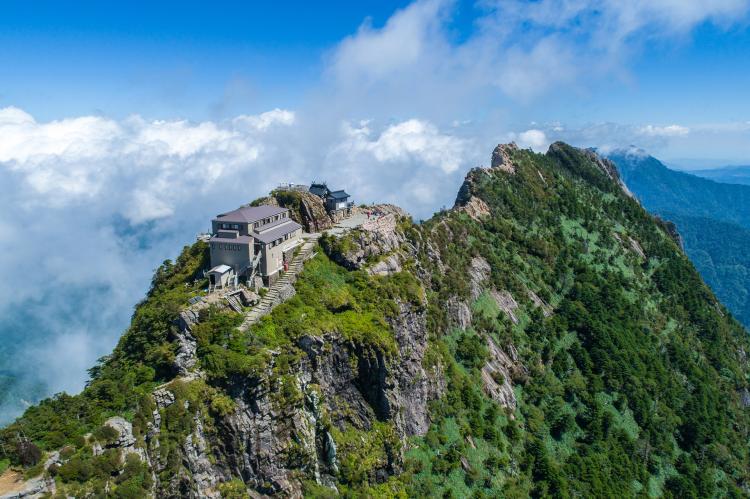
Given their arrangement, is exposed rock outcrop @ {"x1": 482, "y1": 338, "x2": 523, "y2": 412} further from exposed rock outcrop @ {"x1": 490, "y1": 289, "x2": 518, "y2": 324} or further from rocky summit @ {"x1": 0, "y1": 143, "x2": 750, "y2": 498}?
exposed rock outcrop @ {"x1": 490, "y1": 289, "x2": 518, "y2": 324}

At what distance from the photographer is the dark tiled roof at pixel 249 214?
7500 cm

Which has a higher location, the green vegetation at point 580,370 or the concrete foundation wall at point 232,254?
the concrete foundation wall at point 232,254

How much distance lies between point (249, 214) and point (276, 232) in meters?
4.70

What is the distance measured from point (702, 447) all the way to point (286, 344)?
108m

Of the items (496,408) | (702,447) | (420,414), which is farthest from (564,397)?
(420,414)

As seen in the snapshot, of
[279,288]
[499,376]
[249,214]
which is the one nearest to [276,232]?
[249,214]

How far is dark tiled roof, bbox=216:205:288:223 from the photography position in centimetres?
7500

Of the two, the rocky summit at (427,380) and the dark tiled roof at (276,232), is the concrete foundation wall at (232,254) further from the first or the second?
the rocky summit at (427,380)

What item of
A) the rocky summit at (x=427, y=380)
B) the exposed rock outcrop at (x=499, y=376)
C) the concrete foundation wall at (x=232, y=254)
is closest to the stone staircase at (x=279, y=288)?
the rocky summit at (x=427, y=380)

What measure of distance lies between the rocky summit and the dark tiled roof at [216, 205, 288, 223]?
7852 mm

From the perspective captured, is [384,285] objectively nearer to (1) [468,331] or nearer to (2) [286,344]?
(2) [286,344]

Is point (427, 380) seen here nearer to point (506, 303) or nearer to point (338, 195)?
point (338, 195)

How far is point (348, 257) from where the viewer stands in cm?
8244

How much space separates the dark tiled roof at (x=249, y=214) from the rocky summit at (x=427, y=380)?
7.85m
